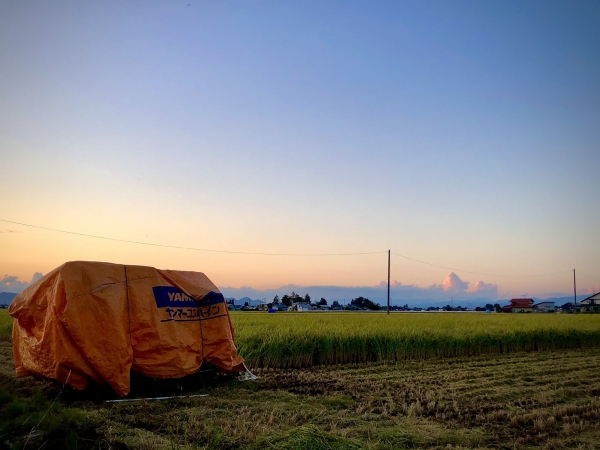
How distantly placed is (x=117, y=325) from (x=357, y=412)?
3913 mm

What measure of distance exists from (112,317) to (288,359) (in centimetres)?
517

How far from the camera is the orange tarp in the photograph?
7066 mm

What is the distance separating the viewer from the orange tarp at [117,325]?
7.07 m

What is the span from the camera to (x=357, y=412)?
6465 millimetres

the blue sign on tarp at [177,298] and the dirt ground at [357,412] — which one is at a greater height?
the blue sign on tarp at [177,298]

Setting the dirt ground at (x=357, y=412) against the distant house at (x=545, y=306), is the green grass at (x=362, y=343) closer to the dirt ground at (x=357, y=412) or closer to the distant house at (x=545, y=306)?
the dirt ground at (x=357, y=412)

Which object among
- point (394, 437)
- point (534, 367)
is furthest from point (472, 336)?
point (394, 437)

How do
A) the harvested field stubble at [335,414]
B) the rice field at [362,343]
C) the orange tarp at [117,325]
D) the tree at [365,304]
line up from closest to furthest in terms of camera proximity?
1. the harvested field stubble at [335,414]
2. the orange tarp at [117,325]
3. the rice field at [362,343]
4. the tree at [365,304]

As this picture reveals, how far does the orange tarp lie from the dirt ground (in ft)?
1.56

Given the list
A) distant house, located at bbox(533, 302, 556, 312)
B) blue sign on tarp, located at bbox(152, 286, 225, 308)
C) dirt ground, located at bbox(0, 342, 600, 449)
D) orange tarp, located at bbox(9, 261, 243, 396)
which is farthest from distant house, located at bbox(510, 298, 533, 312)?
orange tarp, located at bbox(9, 261, 243, 396)

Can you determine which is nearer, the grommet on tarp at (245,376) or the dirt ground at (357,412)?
the dirt ground at (357,412)

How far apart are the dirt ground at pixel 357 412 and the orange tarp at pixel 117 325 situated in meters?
0.48

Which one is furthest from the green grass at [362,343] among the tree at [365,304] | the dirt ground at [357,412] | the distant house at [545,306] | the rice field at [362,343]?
the distant house at [545,306]

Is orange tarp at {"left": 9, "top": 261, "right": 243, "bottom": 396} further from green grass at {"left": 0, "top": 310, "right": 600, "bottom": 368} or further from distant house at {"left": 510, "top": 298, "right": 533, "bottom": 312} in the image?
distant house at {"left": 510, "top": 298, "right": 533, "bottom": 312}
